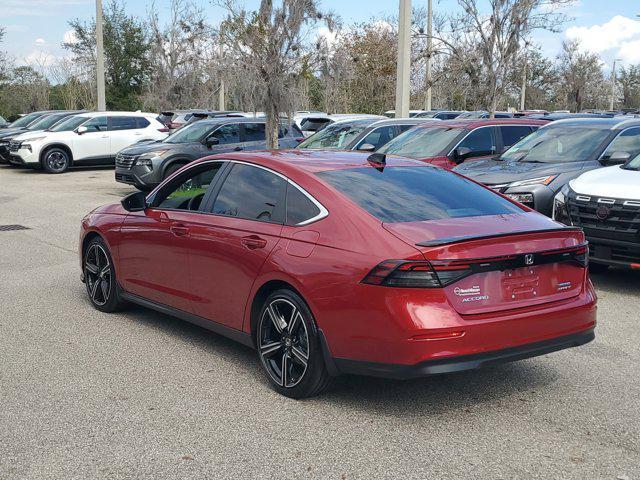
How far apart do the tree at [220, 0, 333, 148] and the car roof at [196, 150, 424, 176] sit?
40.8ft

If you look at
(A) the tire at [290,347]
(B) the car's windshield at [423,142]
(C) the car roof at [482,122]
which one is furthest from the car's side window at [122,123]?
(A) the tire at [290,347]

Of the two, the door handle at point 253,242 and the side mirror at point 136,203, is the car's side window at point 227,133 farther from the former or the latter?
the door handle at point 253,242

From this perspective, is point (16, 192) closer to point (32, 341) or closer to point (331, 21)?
point (331, 21)

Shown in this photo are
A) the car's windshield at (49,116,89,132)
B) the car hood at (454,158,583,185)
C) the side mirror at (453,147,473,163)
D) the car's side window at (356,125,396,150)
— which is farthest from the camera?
the car's windshield at (49,116,89,132)

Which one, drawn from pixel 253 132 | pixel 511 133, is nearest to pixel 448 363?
pixel 511 133

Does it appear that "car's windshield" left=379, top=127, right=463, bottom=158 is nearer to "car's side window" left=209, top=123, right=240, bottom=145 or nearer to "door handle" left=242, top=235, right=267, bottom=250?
"car's side window" left=209, top=123, right=240, bottom=145

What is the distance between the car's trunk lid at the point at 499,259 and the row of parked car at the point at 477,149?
10.7 ft

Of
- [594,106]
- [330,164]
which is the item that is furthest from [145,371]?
[594,106]

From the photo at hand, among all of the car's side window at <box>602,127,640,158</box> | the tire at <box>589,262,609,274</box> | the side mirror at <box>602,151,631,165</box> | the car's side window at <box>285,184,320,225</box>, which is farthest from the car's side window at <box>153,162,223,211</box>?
the car's side window at <box>602,127,640,158</box>

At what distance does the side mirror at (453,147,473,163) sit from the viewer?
12328 millimetres

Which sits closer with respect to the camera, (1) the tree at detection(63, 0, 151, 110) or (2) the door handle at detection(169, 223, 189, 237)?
(2) the door handle at detection(169, 223, 189, 237)

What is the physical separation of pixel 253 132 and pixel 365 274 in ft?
47.9

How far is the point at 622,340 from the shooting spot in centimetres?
660

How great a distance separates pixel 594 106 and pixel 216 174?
193 feet
